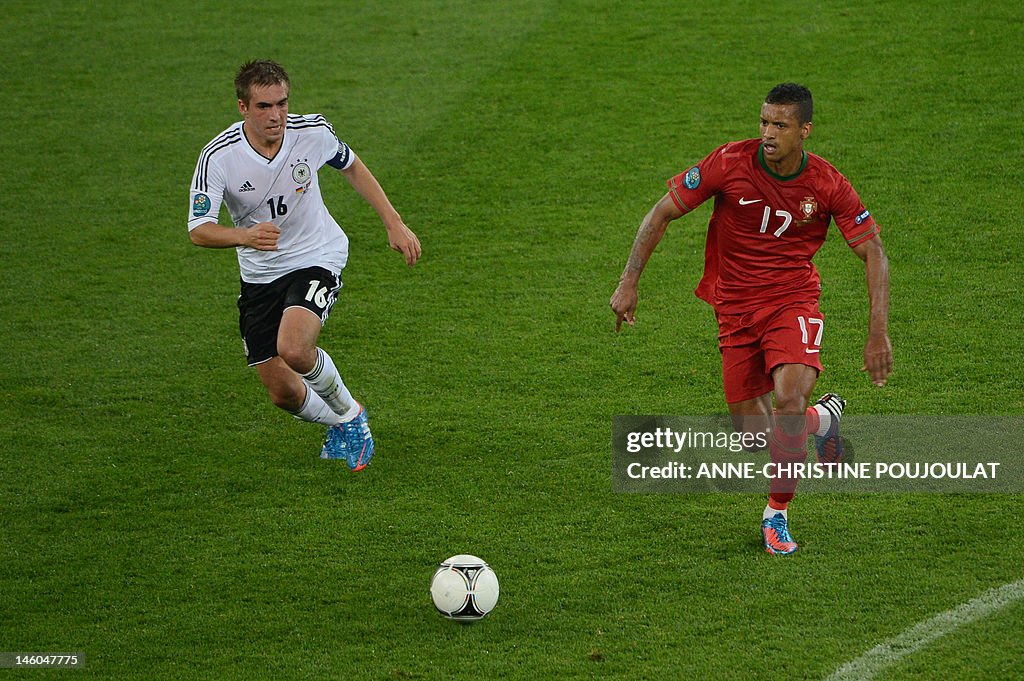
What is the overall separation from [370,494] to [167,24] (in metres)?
9.14

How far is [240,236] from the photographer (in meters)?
5.74

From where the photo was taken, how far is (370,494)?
20.1ft

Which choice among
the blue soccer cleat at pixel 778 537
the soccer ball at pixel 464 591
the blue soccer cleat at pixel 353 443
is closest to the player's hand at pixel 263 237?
the blue soccer cleat at pixel 353 443

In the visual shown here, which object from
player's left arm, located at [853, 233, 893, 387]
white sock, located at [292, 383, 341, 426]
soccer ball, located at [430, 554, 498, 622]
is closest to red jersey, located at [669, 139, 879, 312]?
player's left arm, located at [853, 233, 893, 387]

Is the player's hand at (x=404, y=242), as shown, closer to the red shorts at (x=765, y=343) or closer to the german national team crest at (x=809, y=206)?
the red shorts at (x=765, y=343)

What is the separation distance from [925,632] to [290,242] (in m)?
3.56

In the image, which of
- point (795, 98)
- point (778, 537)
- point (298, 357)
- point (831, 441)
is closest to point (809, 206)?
point (795, 98)

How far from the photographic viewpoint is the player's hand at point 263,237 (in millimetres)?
5676

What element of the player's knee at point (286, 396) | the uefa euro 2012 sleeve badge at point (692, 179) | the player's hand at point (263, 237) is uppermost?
the uefa euro 2012 sleeve badge at point (692, 179)

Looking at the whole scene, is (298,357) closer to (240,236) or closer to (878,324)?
(240,236)

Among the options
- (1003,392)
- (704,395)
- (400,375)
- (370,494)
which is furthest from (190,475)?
(1003,392)

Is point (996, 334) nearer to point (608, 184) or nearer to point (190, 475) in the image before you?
point (608, 184)

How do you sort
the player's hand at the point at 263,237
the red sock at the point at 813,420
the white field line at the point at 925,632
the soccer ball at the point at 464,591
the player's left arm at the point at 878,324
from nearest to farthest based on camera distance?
1. the white field line at the point at 925,632
2. the soccer ball at the point at 464,591
3. the player's left arm at the point at 878,324
4. the player's hand at the point at 263,237
5. the red sock at the point at 813,420

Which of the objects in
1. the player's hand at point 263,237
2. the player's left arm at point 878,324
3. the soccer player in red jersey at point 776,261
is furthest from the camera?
the player's hand at point 263,237
